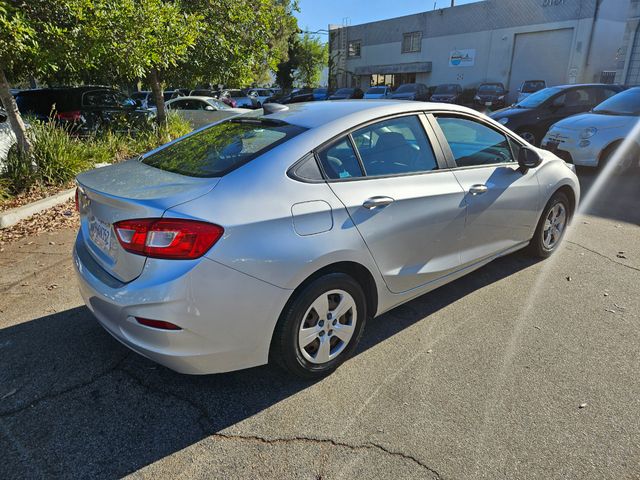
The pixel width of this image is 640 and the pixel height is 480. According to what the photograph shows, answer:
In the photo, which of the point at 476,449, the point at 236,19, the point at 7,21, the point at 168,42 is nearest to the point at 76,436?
the point at 476,449

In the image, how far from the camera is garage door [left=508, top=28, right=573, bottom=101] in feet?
92.7

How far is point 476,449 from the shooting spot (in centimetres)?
227

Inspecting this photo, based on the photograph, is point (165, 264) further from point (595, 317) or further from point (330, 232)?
point (595, 317)

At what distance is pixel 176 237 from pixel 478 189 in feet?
7.56

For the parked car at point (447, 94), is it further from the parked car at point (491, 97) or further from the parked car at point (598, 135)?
the parked car at point (598, 135)

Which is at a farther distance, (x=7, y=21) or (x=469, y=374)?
(x=7, y=21)

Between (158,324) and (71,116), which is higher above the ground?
(71,116)

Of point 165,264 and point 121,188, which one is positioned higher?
point 121,188

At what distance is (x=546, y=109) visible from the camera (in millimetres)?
10250

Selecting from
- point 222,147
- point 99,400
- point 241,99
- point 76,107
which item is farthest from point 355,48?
point 99,400

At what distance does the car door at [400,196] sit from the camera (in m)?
2.71

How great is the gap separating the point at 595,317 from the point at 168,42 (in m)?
7.43

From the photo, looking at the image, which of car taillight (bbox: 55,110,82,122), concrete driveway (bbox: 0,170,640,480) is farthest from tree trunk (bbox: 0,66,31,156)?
concrete driveway (bbox: 0,170,640,480)

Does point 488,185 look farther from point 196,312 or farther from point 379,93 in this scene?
point 379,93
